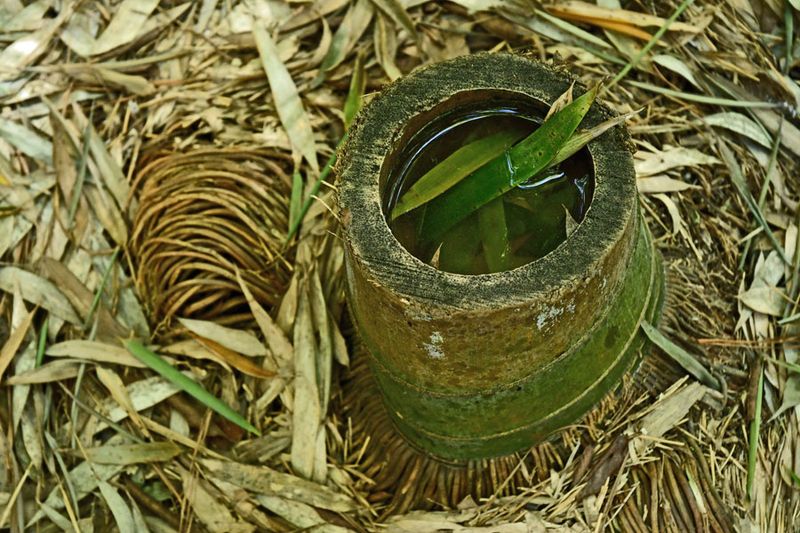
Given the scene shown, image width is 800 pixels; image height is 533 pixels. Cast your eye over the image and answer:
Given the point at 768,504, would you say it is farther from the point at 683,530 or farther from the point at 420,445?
the point at 420,445

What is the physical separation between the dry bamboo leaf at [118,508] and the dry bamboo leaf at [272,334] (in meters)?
0.42

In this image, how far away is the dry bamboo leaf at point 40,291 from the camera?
196cm

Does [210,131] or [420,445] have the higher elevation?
[210,131]

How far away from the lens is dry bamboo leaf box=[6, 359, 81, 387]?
189 cm

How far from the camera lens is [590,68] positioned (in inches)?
78.1

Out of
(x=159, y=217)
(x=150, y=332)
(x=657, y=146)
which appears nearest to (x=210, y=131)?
(x=159, y=217)

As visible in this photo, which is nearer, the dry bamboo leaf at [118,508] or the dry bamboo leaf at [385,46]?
the dry bamboo leaf at [118,508]

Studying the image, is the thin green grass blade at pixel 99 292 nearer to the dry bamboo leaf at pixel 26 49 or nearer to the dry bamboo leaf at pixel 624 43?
the dry bamboo leaf at pixel 26 49

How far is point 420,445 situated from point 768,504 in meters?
0.65

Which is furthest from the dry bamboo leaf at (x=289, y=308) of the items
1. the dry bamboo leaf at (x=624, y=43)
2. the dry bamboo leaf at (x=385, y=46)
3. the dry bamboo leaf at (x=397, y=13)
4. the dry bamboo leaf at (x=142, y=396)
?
the dry bamboo leaf at (x=624, y=43)

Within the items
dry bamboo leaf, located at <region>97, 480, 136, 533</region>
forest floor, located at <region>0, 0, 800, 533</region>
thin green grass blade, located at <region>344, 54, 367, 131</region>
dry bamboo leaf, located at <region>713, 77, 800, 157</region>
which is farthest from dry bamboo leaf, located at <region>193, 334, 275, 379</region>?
dry bamboo leaf, located at <region>713, 77, 800, 157</region>

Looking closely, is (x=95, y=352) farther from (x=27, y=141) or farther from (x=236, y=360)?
(x=27, y=141)

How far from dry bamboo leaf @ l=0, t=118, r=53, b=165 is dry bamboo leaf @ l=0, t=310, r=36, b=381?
38 centimetres

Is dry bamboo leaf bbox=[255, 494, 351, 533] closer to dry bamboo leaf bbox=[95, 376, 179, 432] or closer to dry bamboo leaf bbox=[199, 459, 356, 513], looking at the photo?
dry bamboo leaf bbox=[199, 459, 356, 513]
